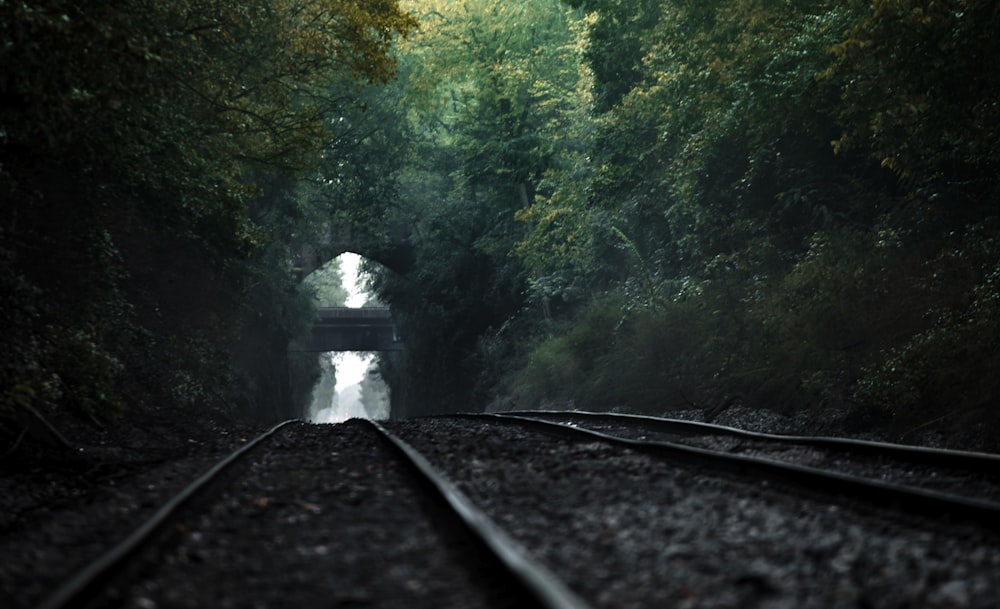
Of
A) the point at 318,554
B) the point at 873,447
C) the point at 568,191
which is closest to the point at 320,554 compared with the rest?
the point at 318,554

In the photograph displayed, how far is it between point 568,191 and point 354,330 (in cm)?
3271

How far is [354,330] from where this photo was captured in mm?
56062

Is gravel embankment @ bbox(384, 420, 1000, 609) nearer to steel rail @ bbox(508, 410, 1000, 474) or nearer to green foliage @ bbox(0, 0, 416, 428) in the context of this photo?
steel rail @ bbox(508, 410, 1000, 474)

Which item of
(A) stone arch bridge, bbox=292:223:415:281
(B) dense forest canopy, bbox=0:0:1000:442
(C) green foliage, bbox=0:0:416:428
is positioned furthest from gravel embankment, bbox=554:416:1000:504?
(A) stone arch bridge, bbox=292:223:415:281

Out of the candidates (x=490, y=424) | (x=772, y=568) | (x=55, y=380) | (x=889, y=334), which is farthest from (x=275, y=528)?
(x=889, y=334)

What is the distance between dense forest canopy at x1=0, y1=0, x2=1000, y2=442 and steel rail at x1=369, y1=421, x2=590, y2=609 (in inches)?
232

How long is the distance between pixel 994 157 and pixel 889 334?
262 centimetres

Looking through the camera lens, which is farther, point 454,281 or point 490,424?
point 454,281

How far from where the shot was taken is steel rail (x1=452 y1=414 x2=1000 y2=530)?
14.7ft

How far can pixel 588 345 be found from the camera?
22000 mm

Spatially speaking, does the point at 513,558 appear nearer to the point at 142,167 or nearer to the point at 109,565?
the point at 109,565

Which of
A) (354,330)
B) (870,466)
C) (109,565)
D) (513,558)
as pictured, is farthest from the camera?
(354,330)

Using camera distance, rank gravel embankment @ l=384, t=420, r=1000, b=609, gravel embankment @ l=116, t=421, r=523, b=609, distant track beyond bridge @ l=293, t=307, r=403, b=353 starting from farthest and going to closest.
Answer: distant track beyond bridge @ l=293, t=307, r=403, b=353 → gravel embankment @ l=116, t=421, r=523, b=609 → gravel embankment @ l=384, t=420, r=1000, b=609

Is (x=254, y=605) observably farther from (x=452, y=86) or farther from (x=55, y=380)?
(x=452, y=86)
